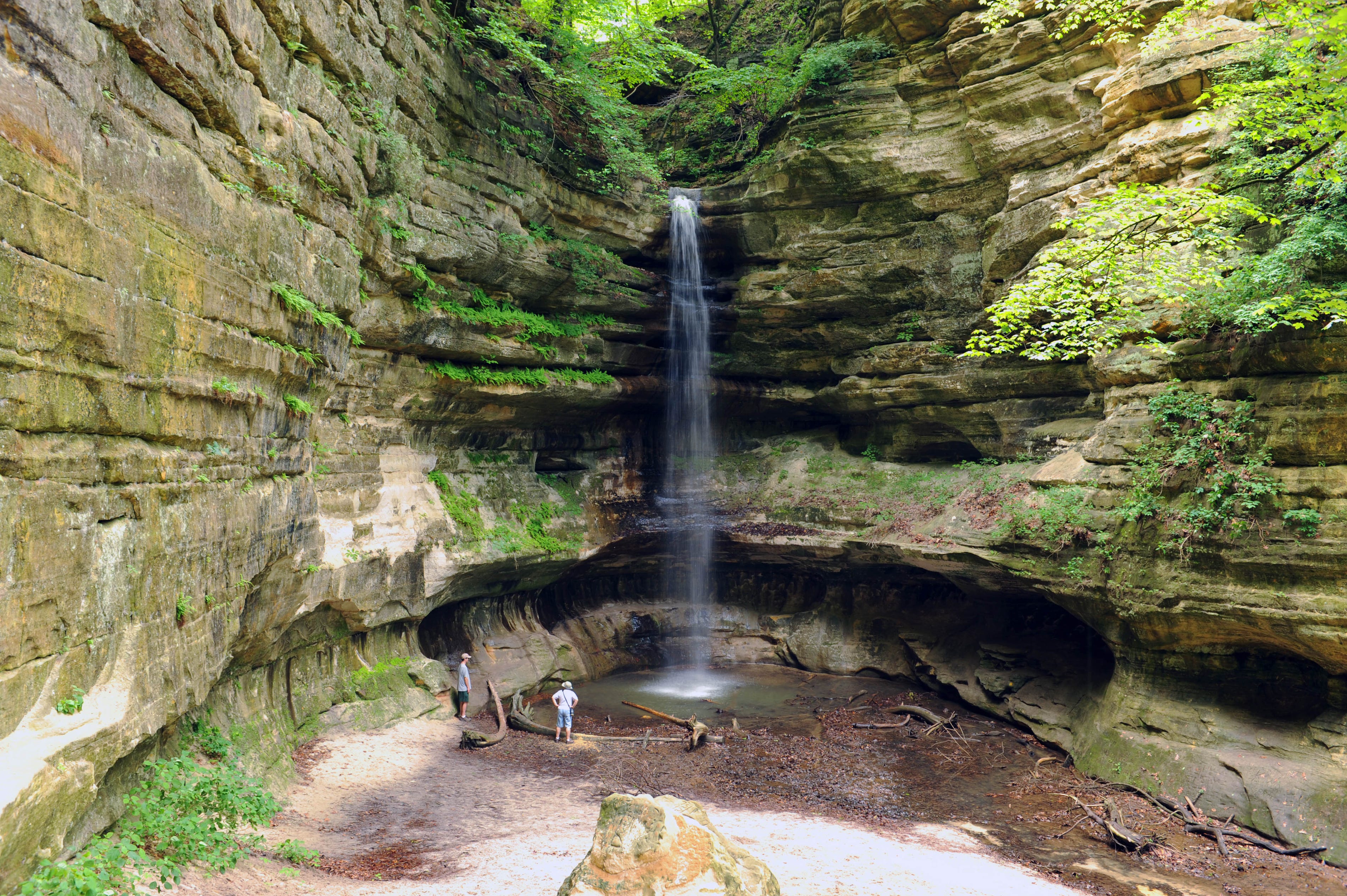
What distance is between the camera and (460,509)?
18609 millimetres

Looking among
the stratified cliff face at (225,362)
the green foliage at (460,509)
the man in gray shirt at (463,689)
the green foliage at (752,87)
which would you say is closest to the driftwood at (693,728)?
the man in gray shirt at (463,689)

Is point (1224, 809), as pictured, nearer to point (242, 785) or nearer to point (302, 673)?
point (242, 785)

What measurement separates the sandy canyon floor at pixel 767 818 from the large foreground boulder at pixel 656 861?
9.53ft

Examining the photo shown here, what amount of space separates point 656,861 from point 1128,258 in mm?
11716

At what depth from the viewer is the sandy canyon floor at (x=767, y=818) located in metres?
9.23

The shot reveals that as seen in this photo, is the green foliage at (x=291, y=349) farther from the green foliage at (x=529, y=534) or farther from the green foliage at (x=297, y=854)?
the green foliage at (x=529, y=534)

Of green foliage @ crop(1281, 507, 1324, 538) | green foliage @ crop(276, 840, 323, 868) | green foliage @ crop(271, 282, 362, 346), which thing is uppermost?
green foliage @ crop(271, 282, 362, 346)

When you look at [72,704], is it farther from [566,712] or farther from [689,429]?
[689,429]

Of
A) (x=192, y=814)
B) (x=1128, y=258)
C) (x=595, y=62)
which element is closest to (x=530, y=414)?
(x=595, y=62)

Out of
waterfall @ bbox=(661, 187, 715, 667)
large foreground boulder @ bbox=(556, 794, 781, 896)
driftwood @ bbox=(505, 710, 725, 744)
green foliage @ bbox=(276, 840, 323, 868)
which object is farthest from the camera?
waterfall @ bbox=(661, 187, 715, 667)

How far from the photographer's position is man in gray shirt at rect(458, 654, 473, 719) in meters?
16.6

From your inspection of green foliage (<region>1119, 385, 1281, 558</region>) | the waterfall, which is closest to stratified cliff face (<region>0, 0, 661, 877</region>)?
the waterfall

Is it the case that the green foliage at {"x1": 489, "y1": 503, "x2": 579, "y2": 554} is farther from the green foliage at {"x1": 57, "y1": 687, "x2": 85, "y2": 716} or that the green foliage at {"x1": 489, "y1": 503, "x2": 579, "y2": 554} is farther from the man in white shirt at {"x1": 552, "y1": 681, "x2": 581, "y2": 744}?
the green foliage at {"x1": 57, "y1": 687, "x2": 85, "y2": 716}

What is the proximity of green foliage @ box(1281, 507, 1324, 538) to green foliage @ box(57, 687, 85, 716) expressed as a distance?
14.7 metres
